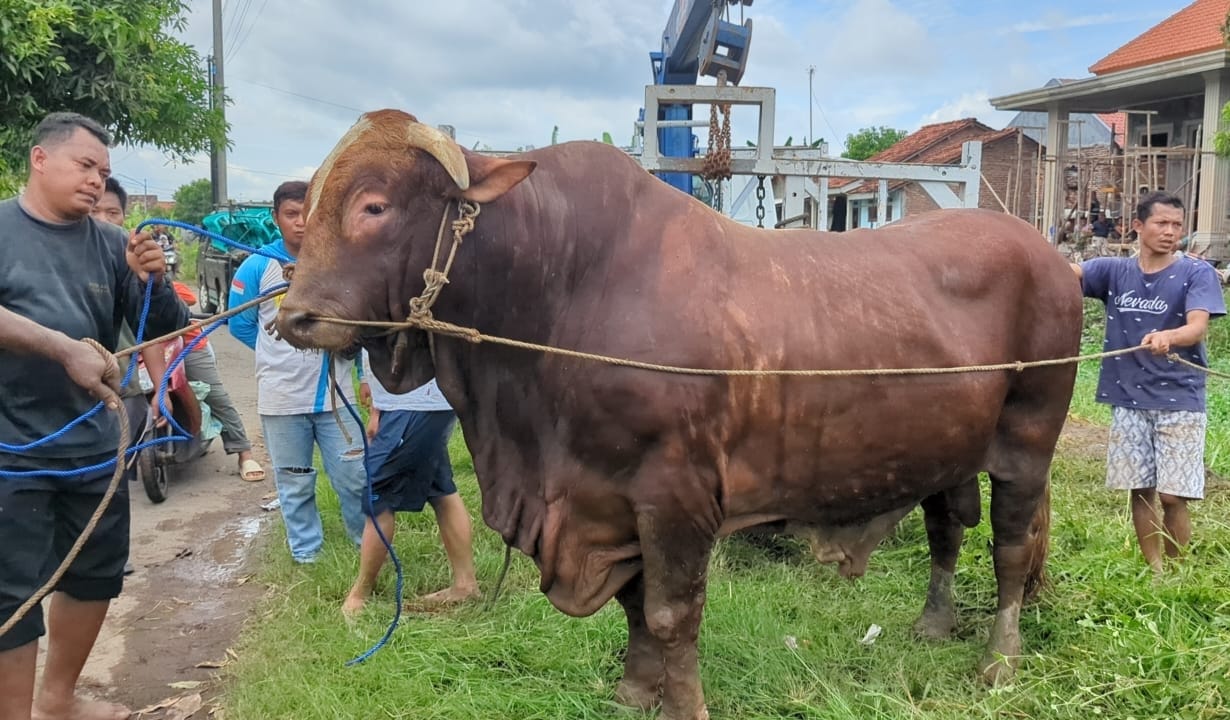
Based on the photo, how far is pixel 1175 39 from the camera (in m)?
16.4

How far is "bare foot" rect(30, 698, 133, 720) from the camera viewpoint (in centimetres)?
321

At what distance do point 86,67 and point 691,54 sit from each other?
19.0ft

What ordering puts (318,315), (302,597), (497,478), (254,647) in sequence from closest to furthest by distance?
1. (318,315)
2. (497,478)
3. (254,647)
4. (302,597)

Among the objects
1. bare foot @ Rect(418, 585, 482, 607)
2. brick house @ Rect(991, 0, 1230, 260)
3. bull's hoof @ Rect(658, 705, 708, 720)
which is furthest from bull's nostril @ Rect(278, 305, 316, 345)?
brick house @ Rect(991, 0, 1230, 260)

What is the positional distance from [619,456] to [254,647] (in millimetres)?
2166

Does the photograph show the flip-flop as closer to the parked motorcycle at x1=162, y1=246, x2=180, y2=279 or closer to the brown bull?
the parked motorcycle at x1=162, y1=246, x2=180, y2=279

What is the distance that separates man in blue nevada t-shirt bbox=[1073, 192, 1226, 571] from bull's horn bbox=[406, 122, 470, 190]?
3.38m

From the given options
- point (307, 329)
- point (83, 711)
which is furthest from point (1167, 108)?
point (83, 711)

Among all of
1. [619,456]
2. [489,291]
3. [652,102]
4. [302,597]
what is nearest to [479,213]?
[489,291]

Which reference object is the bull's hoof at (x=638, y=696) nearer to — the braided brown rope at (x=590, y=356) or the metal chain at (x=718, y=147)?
the braided brown rope at (x=590, y=356)

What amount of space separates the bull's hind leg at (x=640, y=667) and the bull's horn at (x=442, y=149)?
64.3 inches

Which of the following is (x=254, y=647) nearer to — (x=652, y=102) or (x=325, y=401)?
(x=325, y=401)

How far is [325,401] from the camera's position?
4.52 meters

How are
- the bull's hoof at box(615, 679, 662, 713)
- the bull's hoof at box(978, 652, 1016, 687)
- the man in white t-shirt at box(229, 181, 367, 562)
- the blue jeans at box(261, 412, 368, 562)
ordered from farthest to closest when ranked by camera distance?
1. the blue jeans at box(261, 412, 368, 562)
2. the man in white t-shirt at box(229, 181, 367, 562)
3. the bull's hoof at box(978, 652, 1016, 687)
4. the bull's hoof at box(615, 679, 662, 713)
